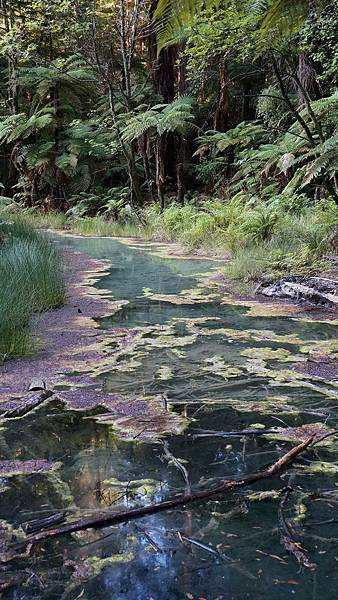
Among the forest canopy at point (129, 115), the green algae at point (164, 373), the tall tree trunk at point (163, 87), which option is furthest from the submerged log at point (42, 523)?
the tall tree trunk at point (163, 87)

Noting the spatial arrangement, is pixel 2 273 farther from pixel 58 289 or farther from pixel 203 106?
pixel 203 106

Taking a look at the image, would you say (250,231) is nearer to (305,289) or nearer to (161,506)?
(305,289)

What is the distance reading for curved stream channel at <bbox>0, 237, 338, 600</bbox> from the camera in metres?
1.45

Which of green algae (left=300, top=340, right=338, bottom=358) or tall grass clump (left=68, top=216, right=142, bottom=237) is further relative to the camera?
tall grass clump (left=68, top=216, right=142, bottom=237)

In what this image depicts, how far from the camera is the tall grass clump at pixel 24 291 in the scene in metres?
3.27

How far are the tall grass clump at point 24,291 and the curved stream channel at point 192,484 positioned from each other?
0.65 metres

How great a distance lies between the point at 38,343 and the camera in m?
3.61

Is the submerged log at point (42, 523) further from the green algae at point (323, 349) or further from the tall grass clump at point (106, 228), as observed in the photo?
the tall grass clump at point (106, 228)

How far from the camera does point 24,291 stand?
4113 mm

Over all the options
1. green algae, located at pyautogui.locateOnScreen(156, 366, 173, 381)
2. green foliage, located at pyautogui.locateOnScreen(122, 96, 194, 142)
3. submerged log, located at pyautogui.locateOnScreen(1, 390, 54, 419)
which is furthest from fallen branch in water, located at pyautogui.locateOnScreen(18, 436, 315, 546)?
green foliage, located at pyautogui.locateOnScreen(122, 96, 194, 142)

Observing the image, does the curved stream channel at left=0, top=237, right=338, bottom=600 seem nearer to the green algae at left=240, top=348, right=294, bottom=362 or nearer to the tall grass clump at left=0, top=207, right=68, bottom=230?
the green algae at left=240, top=348, right=294, bottom=362

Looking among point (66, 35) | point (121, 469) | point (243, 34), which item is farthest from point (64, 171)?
point (121, 469)

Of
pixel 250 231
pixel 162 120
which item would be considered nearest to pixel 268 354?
pixel 250 231

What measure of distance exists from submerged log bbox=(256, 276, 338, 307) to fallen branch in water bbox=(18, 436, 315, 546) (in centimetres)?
283
